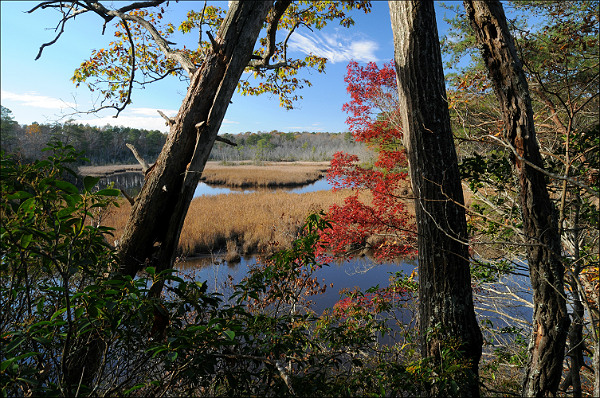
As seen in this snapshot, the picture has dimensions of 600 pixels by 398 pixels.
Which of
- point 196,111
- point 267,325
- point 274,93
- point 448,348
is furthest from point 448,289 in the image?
point 274,93

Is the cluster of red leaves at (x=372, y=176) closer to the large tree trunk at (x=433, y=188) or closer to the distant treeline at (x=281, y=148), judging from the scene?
the large tree trunk at (x=433, y=188)

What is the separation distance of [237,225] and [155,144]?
143 feet

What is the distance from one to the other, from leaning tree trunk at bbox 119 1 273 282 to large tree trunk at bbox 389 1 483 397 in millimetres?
1321

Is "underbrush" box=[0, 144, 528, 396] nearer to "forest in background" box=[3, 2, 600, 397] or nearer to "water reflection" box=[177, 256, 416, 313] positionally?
"forest in background" box=[3, 2, 600, 397]

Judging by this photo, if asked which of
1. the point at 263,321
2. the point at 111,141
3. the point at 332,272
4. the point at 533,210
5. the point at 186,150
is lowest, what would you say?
the point at 332,272

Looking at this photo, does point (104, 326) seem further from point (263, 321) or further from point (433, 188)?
point (433, 188)

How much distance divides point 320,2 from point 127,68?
340cm

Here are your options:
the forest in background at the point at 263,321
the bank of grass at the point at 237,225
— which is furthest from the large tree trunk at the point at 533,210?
the bank of grass at the point at 237,225

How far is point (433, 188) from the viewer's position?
7.50 feet

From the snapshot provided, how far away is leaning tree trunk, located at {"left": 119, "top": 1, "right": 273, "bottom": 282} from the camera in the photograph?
2.62 m

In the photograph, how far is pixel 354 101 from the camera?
24.6 feet

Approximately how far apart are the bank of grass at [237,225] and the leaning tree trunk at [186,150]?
225 inches

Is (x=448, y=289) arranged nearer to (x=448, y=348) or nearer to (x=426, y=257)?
(x=426, y=257)

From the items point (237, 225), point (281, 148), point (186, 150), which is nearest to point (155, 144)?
point (281, 148)
